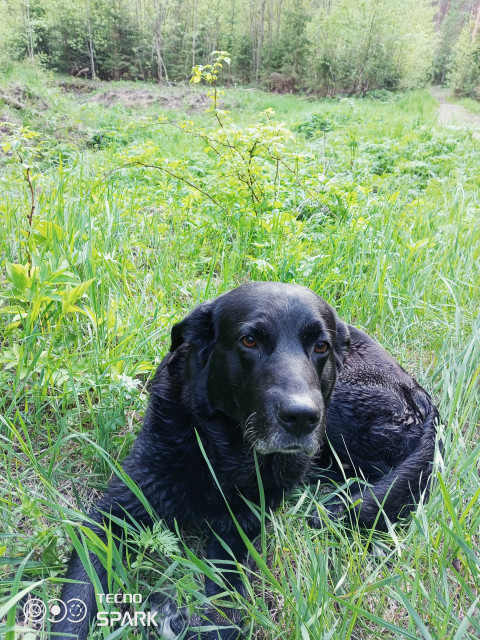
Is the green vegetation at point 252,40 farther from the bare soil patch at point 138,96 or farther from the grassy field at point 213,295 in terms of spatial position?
the grassy field at point 213,295

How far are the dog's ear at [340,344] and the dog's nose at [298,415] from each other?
658mm

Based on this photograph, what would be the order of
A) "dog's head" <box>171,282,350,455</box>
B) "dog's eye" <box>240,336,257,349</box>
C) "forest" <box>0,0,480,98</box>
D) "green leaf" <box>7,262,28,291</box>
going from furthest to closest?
"forest" <box>0,0,480,98</box>
"green leaf" <box>7,262,28,291</box>
"dog's eye" <box>240,336,257,349</box>
"dog's head" <box>171,282,350,455</box>

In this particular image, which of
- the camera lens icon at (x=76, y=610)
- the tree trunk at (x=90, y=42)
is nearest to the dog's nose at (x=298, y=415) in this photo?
the camera lens icon at (x=76, y=610)

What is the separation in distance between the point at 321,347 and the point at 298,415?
0.44 metres

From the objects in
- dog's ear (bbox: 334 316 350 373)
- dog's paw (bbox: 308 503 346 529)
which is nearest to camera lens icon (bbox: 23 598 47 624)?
dog's paw (bbox: 308 503 346 529)

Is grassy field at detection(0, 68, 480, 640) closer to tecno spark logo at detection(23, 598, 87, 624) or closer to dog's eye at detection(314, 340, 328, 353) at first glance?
tecno spark logo at detection(23, 598, 87, 624)

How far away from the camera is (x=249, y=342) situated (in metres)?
1.90

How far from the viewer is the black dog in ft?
5.76

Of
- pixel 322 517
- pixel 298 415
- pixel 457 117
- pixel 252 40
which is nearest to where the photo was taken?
pixel 298 415

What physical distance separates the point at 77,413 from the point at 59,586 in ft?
2.41

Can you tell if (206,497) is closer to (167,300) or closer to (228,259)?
(167,300)

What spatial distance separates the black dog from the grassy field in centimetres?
14

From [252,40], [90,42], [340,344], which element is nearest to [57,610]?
[340,344]

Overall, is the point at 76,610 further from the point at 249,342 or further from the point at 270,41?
the point at 270,41
